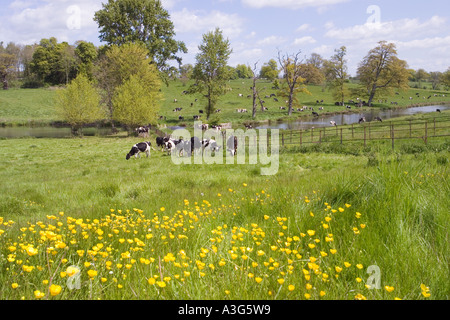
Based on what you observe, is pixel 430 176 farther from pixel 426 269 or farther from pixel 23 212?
pixel 23 212

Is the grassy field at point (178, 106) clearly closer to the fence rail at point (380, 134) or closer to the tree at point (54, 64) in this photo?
the tree at point (54, 64)

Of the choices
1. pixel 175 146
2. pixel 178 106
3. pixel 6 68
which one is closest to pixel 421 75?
pixel 178 106

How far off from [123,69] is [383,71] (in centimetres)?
5701

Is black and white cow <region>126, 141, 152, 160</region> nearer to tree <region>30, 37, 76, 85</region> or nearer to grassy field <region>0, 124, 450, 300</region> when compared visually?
grassy field <region>0, 124, 450, 300</region>

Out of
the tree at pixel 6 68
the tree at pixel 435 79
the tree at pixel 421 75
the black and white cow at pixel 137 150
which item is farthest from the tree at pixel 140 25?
the tree at pixel 421 75

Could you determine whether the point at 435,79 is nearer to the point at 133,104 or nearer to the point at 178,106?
the point at 178,106

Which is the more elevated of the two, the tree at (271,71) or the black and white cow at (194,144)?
the tree at (271,71)

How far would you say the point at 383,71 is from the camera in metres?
69.2

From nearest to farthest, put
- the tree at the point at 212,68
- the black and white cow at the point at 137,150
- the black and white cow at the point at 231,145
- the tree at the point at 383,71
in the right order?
1. the black and white cow at the point at 231,145
2. the black and white cow at the point at 137,150
3. the tree at the point at 212,68
4. the tree at the point at 383,71

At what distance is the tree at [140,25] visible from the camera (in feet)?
161

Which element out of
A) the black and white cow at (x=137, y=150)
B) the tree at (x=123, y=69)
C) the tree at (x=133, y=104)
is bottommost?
the black and white cow at (x=137, y=150)

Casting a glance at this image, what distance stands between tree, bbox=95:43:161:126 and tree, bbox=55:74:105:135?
2664 millimetres

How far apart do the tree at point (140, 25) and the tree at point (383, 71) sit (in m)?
44.5
